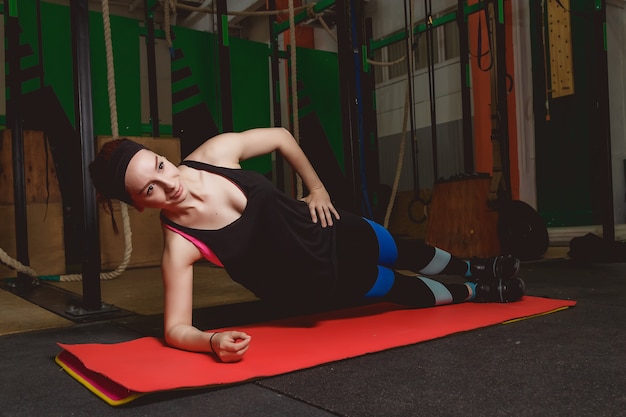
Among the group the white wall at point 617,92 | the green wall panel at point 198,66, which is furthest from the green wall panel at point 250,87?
the white wall at point 617,92

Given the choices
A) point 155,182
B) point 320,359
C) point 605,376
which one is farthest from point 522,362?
point 155,182

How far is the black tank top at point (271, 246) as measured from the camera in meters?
1.41

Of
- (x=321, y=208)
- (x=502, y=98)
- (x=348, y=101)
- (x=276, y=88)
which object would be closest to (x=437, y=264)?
(x=321, y=208)

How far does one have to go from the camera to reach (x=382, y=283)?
1.64 m

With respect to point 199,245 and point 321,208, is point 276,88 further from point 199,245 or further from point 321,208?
point 199,245

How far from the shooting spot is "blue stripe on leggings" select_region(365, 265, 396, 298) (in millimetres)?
1631

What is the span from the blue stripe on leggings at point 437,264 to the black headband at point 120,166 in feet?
3.26

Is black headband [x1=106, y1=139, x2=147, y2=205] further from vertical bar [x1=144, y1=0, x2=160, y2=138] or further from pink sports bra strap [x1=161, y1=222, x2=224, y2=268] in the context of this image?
vertical bar [x1=144, y1=0, x2=160, y2=138]

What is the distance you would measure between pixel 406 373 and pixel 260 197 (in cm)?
60

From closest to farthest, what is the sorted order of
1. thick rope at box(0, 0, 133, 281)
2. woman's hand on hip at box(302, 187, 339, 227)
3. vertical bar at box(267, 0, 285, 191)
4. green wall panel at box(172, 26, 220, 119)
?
woman's hand on hip at box(302, 187, 339, 227) < thick rope at box(0, 0, 133, 281) < vertical bar at box(267, 0, 285, 191) < green wall panel at box(172, 26, 220, 119)

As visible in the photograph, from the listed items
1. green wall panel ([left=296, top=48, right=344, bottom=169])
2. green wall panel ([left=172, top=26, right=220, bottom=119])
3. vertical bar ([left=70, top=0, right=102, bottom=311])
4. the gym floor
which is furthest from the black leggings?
green wall panel ([left=296, top=48, right=344, bottom=169])

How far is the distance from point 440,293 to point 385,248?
287 millimetres

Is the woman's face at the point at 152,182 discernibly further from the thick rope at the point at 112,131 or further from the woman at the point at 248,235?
the thick rope at the point at 112,131

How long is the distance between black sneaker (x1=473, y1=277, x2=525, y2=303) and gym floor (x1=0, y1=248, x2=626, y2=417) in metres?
0.17
